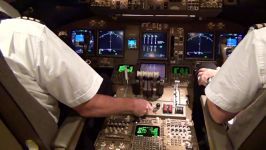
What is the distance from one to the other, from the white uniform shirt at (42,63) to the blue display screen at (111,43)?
1316mm

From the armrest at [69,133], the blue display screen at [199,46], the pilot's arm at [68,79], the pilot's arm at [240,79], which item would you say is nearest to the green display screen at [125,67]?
the blue display screen at [199,46]

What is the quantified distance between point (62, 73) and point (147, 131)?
733 millimetres

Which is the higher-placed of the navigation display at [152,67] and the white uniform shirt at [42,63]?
the white uniform shirt at [42,63]

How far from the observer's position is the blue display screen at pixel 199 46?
118 inches

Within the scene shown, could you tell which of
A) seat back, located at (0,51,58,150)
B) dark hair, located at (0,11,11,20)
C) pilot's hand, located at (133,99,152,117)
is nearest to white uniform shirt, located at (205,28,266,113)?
pilot's hand, located at (133,99,152,117)

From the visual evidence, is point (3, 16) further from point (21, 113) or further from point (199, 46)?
point (199, 46)

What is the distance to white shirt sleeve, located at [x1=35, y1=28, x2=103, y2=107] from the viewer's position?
1.63 meters

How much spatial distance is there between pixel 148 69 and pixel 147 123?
2.57 ft

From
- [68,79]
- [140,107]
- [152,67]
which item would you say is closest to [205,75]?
[140,107]

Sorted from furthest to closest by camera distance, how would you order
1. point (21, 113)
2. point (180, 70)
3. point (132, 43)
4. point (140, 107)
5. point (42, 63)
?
1. point (132, 43)
2. point (180, 70)
3. point (140, 107)
4. point (42, 63)
5. point (21, 113)

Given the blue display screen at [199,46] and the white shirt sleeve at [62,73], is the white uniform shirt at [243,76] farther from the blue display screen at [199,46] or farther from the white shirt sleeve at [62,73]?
the blue display screen at [199,46]

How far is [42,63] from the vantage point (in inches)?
63.9

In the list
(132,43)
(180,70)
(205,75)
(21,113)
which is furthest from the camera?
(132,43)

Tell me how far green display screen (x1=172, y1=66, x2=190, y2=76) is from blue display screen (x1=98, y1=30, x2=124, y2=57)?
472mm
